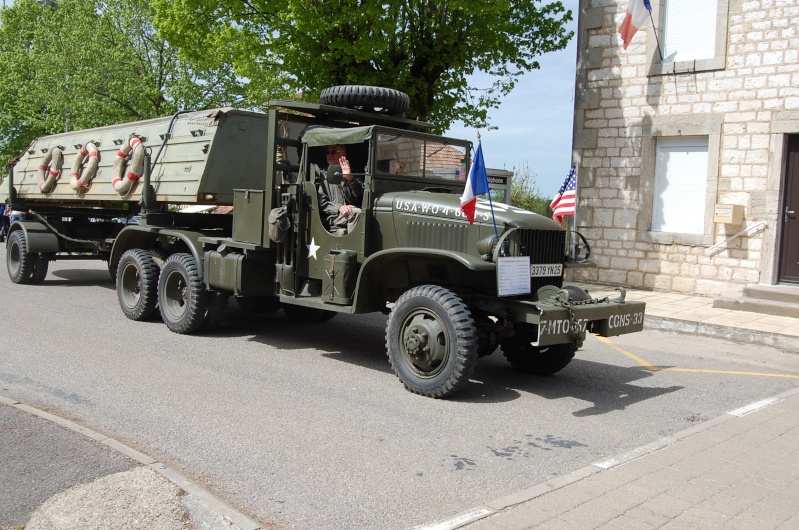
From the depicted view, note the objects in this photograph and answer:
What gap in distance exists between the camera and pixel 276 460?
4.71 m

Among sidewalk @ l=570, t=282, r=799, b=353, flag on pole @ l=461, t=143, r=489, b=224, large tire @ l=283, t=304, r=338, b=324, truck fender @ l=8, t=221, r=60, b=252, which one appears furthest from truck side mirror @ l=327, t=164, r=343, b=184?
truck fender @ l=8, t=221, r=60, b=252

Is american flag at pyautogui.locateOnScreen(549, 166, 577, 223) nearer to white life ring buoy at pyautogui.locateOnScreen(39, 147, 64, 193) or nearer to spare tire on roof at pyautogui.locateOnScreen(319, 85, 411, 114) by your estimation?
spare tire on roof at pyautogui.locateOnScreen(319, 85, 411, 114)

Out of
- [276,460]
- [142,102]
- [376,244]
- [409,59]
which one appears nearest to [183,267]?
[376,244]

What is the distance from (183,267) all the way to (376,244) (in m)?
2.98

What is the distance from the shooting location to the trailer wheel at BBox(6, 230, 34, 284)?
13086mm

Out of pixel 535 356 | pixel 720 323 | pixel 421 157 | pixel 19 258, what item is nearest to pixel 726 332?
pixel 720 323

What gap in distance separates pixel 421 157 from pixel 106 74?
2683cm

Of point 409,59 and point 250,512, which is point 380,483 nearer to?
point 250,512

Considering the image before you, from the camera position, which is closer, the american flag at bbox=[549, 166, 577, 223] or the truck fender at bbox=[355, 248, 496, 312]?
the truck fender at bbox=[355, 248, 496, 312]

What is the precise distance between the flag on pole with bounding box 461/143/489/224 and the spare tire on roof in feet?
7.03

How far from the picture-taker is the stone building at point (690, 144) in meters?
12.5

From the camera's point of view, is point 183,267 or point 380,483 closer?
point 380,483

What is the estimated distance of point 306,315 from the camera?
10.1 meters

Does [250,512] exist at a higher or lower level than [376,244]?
lower
